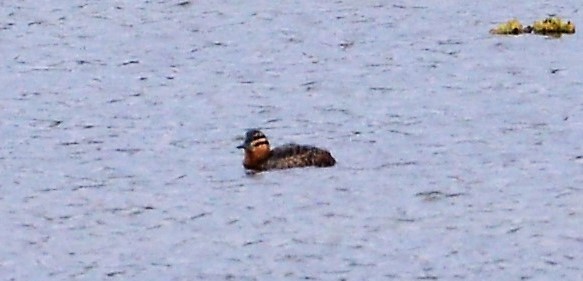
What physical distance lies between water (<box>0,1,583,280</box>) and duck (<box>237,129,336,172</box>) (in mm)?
171

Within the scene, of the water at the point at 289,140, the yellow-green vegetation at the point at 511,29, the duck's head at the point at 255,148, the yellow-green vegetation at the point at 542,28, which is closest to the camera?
the water at the point at 289,140

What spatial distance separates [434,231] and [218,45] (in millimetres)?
12902

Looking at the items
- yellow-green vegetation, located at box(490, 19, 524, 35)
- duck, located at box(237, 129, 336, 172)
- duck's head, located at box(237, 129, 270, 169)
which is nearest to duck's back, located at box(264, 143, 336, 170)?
duck, located at box(237, 129, 336, 172)

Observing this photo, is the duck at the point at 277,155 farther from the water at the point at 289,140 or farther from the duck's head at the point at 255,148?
the water at the point at 289,140

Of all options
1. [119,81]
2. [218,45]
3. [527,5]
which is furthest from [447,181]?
[527,5]

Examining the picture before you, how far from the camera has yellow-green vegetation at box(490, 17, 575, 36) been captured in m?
37.2

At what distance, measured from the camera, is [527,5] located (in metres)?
40.3

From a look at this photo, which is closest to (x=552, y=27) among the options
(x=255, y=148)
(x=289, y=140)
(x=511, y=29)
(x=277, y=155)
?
(x=511, y=29)

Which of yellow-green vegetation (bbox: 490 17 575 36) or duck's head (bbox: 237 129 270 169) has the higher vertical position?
duck's head (bbox: 237 129 270 169)

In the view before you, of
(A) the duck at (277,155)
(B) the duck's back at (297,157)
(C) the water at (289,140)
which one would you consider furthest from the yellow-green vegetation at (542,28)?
(B) the duck's back at (297,157)

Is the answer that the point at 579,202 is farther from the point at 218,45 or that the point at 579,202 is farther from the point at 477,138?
the point at 218,45

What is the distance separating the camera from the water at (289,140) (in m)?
23.8

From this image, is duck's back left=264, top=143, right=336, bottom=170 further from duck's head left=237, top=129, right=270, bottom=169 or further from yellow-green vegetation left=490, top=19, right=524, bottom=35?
yellow-green vegetation left=490, top=19, right=524, bottom=35

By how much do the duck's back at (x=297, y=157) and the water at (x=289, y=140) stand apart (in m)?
0.16
